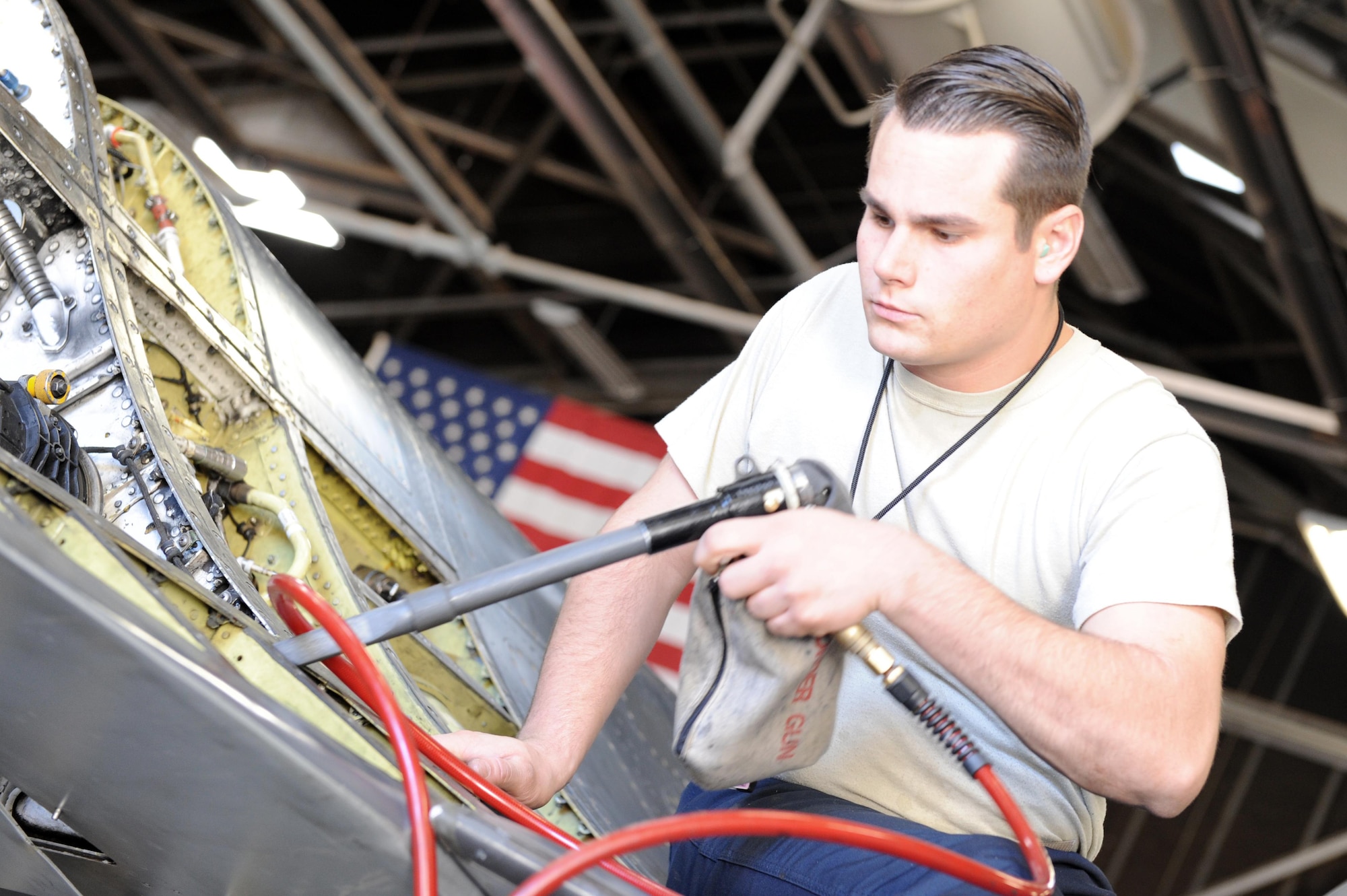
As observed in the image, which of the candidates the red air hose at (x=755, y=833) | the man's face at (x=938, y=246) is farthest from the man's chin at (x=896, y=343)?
the red air hose at (x=755, y=833)

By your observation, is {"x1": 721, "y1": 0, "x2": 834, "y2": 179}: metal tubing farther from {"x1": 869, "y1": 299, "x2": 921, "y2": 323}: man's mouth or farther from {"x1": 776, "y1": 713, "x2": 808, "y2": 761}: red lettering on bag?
{"x1": 776, "y1": 713, "x2": 808, "y2": 761}: red lettering on bag

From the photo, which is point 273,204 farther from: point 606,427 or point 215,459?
point 215,459

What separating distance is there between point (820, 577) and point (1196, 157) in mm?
5444

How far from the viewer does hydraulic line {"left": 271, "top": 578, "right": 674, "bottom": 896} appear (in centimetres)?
133

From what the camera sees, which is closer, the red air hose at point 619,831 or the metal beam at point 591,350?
the red air hose at point 619,831

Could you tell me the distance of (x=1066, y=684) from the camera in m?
1.24

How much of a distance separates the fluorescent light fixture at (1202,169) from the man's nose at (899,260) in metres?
4.66

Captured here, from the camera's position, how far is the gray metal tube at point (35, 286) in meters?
1.77

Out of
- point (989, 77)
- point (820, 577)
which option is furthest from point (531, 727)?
point (989, 77)

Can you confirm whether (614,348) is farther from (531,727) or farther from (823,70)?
(531,727)

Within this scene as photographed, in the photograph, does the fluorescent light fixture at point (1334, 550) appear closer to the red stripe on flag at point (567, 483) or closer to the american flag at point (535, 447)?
the american flag at point (535, 447)

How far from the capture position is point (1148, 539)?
1368mm

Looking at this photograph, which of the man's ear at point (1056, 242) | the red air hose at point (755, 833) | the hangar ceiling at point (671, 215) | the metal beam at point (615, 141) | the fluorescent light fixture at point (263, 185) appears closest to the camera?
the red air hose at point (755, 833)

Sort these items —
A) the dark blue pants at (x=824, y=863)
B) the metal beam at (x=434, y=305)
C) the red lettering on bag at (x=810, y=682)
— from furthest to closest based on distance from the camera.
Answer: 1. the metal beam at (x=434, y=305)
2. the dark blue pants at (x=824, y=863)
3. the red lettering on bag at (x=810, y=682)
